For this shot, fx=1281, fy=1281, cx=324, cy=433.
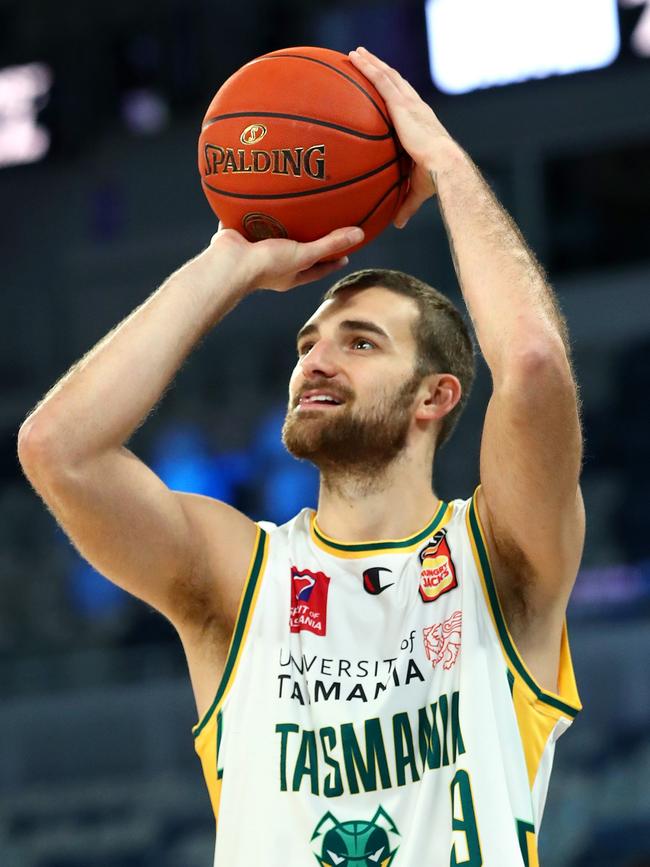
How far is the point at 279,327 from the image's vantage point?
488 inches

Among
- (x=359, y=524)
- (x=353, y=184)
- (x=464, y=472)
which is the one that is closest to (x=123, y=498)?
(x=359, y=524)

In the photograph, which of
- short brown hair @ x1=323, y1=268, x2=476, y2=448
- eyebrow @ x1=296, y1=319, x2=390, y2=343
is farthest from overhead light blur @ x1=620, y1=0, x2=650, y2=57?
eyebrow @ x1=296, y1=319, x2=390, y2=343

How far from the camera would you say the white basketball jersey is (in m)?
2.53

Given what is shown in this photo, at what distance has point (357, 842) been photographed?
2525 mm

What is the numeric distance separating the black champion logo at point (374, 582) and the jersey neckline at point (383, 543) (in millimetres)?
46

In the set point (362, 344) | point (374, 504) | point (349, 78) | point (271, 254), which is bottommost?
point (374, 504)

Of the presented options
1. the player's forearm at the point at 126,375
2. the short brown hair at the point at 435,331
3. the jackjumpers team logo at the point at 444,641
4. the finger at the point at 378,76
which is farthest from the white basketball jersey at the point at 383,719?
the finger at the point at 378,76

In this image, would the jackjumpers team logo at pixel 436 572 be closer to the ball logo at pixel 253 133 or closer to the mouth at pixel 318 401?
the mouth at pixel 318 401

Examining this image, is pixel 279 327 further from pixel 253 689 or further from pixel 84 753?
A: pixel 253 689

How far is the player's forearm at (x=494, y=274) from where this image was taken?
2525 mm

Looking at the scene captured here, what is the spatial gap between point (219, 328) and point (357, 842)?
1030cm

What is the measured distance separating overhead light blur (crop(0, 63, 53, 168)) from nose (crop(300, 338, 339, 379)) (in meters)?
9.86

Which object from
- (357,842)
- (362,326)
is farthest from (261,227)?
(357,842)

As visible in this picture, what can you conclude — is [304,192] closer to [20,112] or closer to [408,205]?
[408,205]
